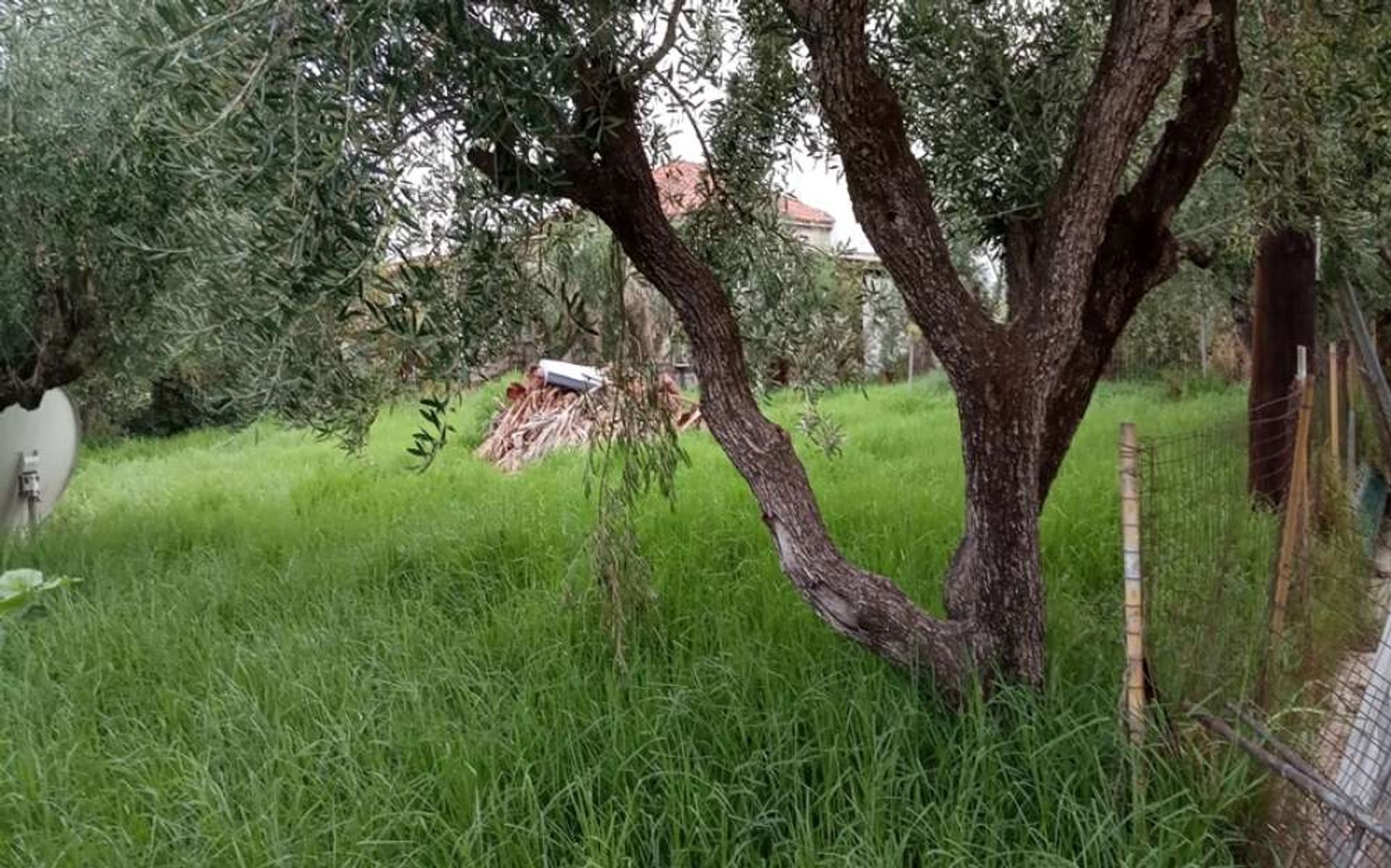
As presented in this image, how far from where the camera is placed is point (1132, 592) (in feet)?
8.66

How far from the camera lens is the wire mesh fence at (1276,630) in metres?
2.51

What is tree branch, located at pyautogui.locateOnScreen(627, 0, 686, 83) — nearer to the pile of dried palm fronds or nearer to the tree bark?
the tree bark

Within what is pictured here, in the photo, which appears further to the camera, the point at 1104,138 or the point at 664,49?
the point at 664,49

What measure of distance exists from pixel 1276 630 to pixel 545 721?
2869 mm

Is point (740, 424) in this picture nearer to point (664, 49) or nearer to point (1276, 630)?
point (664, 49)

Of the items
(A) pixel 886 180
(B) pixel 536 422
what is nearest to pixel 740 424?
(A) pixel 886 180

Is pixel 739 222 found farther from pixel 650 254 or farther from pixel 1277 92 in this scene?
pixel 1277 92

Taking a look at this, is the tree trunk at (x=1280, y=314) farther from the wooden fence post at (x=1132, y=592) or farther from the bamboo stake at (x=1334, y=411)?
the wooden fence post at (x=1132, y=592)

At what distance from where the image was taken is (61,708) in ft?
12.4

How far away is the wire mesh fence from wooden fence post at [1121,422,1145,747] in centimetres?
4

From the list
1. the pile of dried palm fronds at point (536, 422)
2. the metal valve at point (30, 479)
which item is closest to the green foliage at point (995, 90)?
the pile of dried palm fronds at point (536, 422)

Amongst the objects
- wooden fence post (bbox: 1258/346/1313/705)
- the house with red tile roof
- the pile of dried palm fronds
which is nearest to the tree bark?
the house with red tile roof

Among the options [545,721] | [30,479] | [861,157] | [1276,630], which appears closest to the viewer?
[861,157]

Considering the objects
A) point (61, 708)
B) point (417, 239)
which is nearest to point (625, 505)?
point (417, 239)
